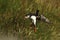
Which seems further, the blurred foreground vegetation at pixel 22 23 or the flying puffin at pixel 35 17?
the flying puffin at pixel 35 17

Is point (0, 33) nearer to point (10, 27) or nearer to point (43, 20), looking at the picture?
point (10, 27)

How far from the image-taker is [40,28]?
724cm

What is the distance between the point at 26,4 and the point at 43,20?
0.56m

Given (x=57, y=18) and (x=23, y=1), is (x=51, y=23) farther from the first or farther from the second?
(x=23, y=1)

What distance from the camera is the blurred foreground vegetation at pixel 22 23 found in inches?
279

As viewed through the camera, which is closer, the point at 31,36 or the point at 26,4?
the point at 31,36

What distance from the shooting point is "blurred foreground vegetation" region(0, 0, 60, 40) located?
7.10m

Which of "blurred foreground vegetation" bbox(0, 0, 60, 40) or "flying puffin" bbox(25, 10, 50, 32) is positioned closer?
"blurred foreground vegetation" bbox(0, 0, 60, 40)

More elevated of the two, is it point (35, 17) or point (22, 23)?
point (35, 17)

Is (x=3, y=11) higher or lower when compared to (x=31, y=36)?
higher

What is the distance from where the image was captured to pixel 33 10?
759cm

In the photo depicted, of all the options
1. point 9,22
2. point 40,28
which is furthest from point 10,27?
point 40,28

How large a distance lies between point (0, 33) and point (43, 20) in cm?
106

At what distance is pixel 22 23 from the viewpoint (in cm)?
727
